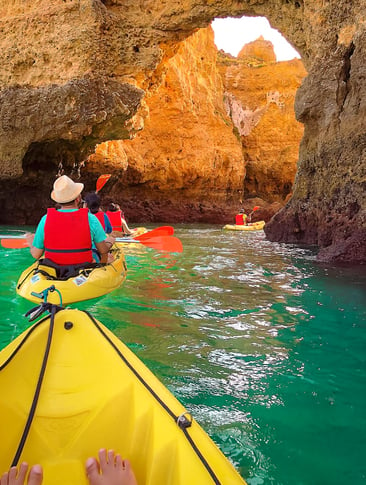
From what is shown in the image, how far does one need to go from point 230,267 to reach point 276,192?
733 inches

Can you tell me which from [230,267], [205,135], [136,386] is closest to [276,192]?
[205,135]

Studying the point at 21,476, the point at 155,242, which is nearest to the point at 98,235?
the point at 155,242

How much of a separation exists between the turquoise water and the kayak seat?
36cm

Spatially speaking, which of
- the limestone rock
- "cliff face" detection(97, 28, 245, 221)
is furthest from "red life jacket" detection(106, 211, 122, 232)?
the limestone rock

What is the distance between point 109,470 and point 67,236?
2.89 meters

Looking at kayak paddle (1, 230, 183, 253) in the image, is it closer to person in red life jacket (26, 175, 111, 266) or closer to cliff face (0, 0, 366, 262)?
person in red life jacket (26, 175, 111, 266)

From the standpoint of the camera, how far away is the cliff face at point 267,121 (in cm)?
2431

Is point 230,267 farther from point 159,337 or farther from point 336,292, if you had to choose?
point 159,337

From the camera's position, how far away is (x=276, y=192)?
24.7 m

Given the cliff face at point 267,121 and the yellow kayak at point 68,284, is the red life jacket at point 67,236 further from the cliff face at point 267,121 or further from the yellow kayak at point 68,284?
the cliff face at point 267,121

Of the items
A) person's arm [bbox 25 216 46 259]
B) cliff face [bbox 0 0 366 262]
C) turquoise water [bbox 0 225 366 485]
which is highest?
cliff face [bbox 0 0 366 262]

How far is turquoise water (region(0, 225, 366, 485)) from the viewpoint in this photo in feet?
6.35

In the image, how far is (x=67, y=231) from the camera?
13.3ft

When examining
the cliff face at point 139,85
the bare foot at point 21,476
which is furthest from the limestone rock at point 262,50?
the bare foot at point 21,476
